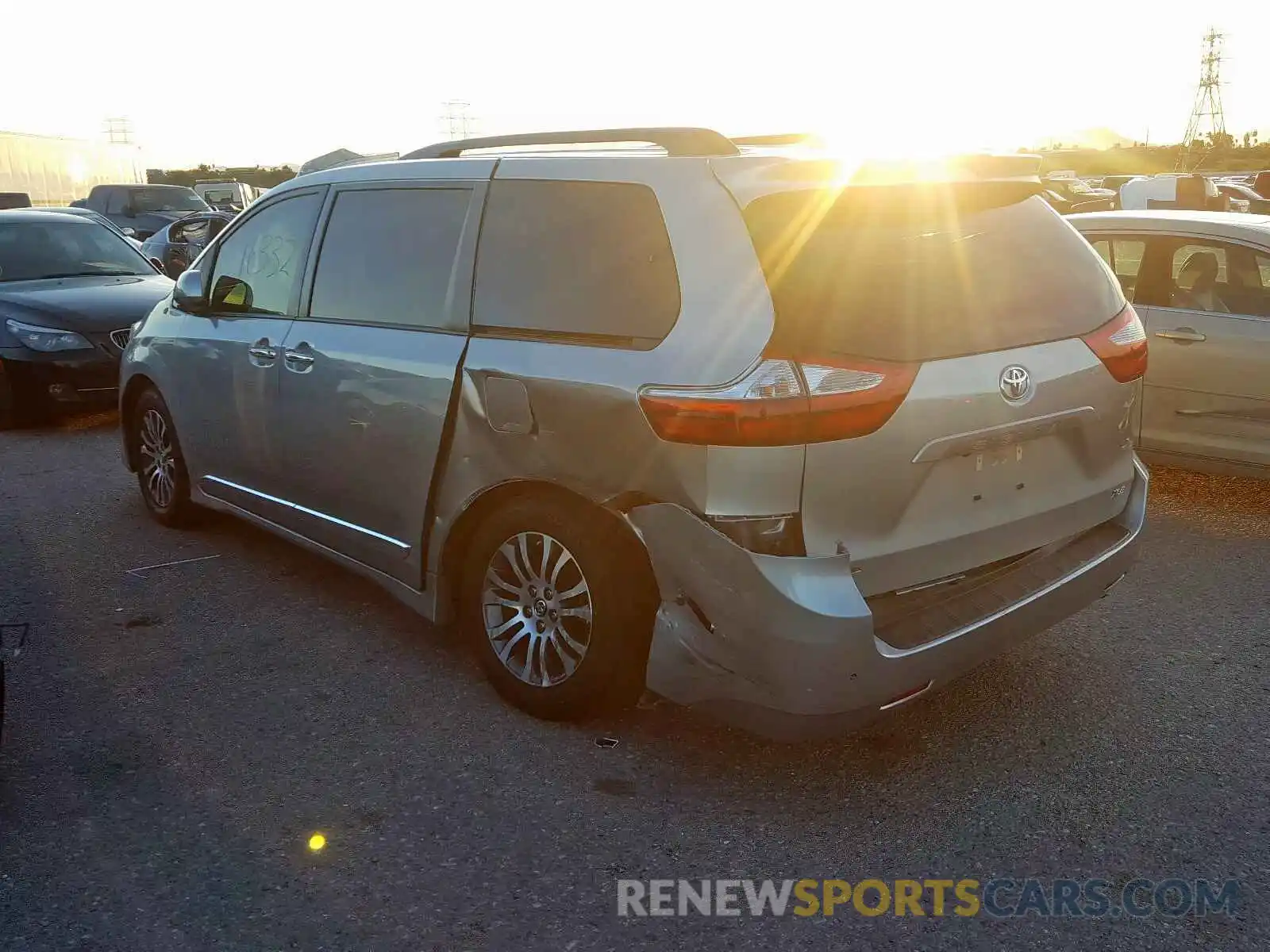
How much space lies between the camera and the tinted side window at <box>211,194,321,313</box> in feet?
15.5

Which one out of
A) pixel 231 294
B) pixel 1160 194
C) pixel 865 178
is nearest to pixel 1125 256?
pixel 865 178

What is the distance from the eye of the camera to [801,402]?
2.96 m

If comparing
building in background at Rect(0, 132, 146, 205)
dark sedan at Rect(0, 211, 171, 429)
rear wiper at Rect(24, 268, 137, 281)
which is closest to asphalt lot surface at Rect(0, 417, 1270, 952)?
dark sedan at Rect(0, 211, 171, 429)

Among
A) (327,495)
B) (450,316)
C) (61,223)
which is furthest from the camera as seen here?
(61,223)

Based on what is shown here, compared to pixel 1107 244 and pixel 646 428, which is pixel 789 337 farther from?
pixel 1107 244

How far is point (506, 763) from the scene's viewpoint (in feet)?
11.8

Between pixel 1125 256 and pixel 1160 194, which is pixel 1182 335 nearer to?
pixel 1125 256

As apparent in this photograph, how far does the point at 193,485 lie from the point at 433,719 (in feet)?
7.66

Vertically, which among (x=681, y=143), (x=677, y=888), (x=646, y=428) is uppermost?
(x=681, y=143)

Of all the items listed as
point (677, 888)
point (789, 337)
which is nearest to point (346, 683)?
point (677, 888)

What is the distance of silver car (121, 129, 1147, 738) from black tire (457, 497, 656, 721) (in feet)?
0.03

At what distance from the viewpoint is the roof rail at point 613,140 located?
11.6ft

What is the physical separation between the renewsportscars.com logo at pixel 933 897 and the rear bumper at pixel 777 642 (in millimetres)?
411

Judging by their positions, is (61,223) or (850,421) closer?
(850,421)
